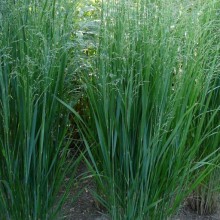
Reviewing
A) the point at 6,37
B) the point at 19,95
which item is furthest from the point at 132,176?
the point at 6,37

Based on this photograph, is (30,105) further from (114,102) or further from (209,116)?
(209,116)

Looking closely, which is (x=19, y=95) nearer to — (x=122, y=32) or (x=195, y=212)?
(x=122, y=32)

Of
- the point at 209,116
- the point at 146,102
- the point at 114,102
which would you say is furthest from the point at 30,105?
the point at 209,116

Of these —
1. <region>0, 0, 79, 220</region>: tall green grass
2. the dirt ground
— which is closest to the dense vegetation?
<region>0, 0, 79, 220</region>: tall green grass

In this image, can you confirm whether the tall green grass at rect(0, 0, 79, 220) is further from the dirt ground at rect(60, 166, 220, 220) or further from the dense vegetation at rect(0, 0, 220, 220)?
the dirt ground at rect(60, 166, 220, 220)

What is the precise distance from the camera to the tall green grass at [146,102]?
2.92 metres

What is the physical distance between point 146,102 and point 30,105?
651 mm

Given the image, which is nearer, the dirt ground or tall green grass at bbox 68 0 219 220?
tall green grass at bbox 68 0 219 220

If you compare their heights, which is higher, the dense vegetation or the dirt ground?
the dense vegetation

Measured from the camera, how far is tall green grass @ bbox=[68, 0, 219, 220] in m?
2.92

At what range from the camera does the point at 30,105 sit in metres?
2.79

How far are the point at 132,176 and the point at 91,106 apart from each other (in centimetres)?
51

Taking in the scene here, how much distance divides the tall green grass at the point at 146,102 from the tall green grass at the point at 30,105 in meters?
0.24

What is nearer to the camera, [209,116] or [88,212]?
[209,116]
